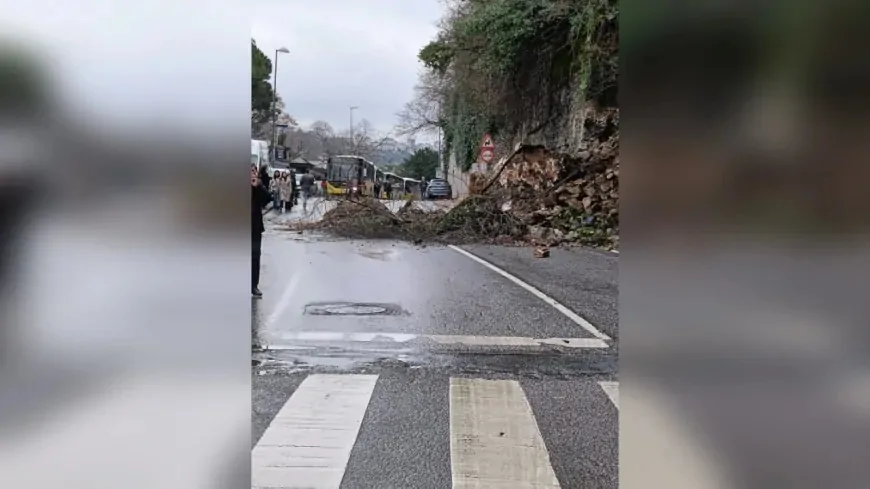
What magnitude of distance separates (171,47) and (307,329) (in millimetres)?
4653

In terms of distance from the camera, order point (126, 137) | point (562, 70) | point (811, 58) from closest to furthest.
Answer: point (811, 58) → point (126, 137) → point (562, 70)

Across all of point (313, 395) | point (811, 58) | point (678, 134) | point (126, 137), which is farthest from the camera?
point (313, 395)

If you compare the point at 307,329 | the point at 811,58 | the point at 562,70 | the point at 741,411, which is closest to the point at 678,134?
the point at 811,58

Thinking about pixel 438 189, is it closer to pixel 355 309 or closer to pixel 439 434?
pixel 355 309

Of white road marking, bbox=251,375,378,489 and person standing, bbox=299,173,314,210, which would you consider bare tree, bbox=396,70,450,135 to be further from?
white road marking, bbox=251,375,378,489

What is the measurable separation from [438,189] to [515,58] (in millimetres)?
3510

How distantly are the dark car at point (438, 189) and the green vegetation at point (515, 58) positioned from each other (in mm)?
1146

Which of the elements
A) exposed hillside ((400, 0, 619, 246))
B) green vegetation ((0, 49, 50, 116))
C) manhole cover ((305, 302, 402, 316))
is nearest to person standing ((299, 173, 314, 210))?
exposed hillside ((400, 0, 619, 246))

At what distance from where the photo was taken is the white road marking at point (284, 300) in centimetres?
655

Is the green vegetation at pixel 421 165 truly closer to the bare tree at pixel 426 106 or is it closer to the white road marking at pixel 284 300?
the bare tree at pixel 426 106

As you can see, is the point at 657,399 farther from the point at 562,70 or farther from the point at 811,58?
the point at 562,70

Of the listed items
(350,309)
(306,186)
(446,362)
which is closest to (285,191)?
(306,186)

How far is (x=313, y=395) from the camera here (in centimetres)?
412

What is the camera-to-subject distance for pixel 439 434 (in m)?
3.50
